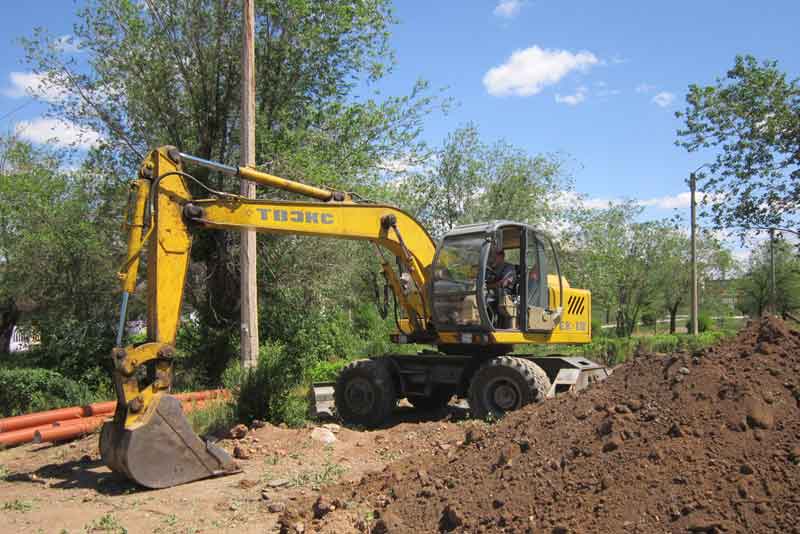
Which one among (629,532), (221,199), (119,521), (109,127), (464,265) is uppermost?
(109,127)

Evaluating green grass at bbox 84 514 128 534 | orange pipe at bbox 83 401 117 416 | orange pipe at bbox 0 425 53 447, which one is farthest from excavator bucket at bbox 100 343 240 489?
orange pipe at bbox 83 401 117 416

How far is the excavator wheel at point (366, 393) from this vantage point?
10.3 m

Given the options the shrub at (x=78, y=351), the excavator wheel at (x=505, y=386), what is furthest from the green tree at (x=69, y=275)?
the excavator wheel at (x=505, y=386)

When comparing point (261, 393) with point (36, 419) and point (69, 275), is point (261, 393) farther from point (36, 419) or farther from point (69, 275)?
point (69, 275)

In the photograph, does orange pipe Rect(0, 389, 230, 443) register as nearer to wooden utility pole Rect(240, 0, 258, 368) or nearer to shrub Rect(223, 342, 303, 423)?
shrub Rect(223, 342, 303, 423)

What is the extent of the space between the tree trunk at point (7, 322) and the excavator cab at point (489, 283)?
1316 centimetres

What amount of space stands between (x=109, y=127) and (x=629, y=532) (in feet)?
45.4

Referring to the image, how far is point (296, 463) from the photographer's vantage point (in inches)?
302

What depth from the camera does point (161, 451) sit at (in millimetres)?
6680

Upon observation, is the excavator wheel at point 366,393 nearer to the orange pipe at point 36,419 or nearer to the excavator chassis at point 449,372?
the excavator chassis at point 449,372

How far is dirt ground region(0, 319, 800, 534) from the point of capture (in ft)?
14.4

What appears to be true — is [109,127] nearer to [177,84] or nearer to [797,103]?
[177,84]

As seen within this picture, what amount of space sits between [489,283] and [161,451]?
16.4ft

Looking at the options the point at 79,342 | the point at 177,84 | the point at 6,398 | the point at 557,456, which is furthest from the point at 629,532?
the point at 177,84
